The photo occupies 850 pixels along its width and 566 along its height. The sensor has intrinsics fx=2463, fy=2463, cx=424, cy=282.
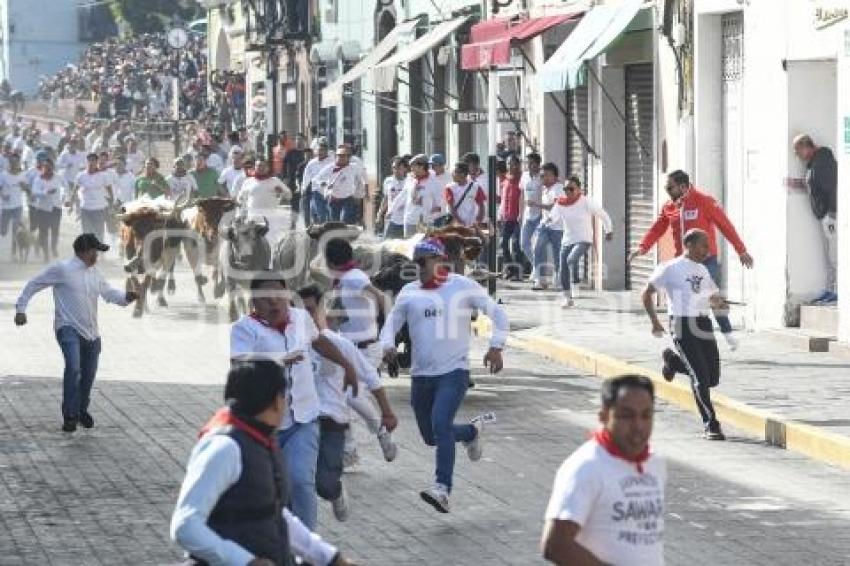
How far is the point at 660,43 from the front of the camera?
29.4 m

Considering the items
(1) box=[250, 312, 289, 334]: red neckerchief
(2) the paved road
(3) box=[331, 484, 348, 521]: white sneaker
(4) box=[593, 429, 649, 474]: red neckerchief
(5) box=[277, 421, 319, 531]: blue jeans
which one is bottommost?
(2) the paved road

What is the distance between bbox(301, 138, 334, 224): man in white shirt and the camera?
3997cm

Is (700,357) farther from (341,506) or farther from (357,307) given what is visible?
(341,506)

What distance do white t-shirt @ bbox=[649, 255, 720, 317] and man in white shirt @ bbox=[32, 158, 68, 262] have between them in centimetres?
2473

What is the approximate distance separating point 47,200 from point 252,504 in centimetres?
3389

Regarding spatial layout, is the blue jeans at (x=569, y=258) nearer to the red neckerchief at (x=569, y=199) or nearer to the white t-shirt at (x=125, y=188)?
the red neckerchief at (x=569, y=199)

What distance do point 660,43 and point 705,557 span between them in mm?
17241

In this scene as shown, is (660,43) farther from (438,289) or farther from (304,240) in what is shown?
(438,289)

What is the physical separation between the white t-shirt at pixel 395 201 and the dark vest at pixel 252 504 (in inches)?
979

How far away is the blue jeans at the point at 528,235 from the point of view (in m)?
32.5

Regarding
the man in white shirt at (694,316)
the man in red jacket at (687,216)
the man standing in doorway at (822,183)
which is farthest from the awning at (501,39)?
the man in white shirt at (694,316)

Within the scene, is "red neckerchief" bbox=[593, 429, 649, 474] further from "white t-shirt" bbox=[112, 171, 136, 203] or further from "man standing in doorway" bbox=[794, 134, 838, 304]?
"white t-shirt" bbox=[112, 171, 136, 203]

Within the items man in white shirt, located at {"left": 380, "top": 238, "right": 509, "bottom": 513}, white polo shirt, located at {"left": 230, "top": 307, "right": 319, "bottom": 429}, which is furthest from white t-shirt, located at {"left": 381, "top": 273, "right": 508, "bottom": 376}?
white polo shirt, located at {"left": 230, "top": 307, "right": 319, "bottom": 429}

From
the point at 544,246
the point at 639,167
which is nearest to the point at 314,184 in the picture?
the point at 544,246
